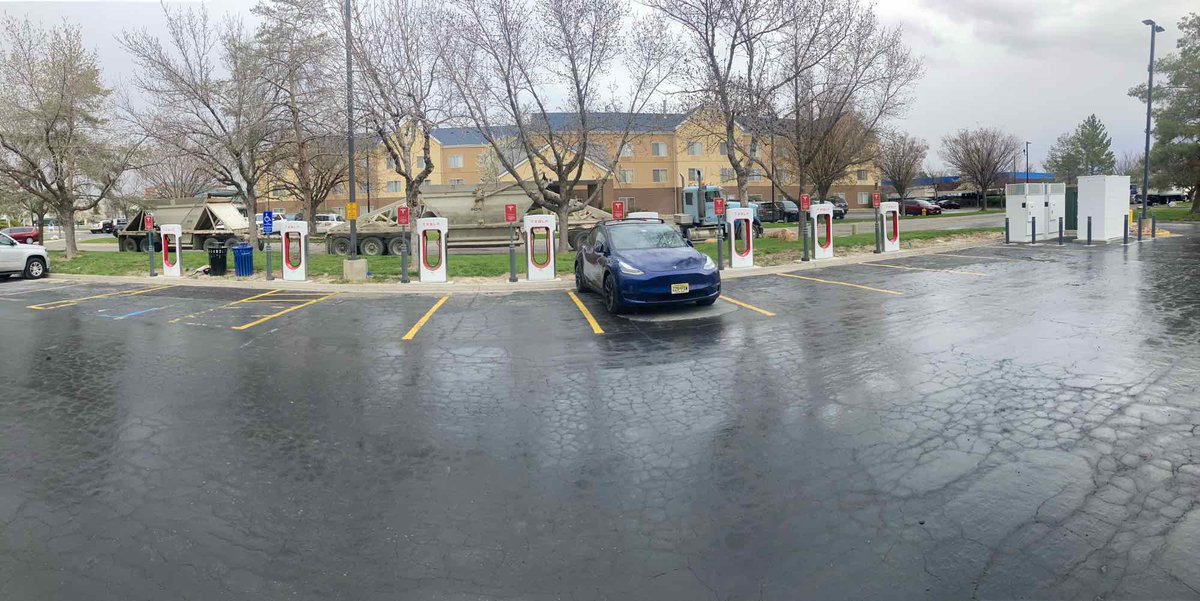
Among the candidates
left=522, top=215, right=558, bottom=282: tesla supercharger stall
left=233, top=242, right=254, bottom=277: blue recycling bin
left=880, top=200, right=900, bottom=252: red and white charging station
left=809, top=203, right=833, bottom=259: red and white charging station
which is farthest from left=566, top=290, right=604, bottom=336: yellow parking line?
left=880, top=200, right=900, bottom=252: red and white charging station

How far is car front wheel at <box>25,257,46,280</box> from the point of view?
22.7 metres

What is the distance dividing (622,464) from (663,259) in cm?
724

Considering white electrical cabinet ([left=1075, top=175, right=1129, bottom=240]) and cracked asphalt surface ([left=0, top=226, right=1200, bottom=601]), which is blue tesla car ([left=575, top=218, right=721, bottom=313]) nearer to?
cracked asphalt surface ([left=0, top=226, right=1200, bottom=601])

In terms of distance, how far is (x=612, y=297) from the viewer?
40.0ft

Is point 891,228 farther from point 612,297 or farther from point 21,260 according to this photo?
point 21,260

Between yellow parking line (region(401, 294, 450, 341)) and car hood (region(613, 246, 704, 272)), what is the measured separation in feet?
10.7

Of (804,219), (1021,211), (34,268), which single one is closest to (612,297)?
(804,219)

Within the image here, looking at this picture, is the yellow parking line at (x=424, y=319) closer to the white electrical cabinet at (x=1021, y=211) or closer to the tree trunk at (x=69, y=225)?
the white electrical cabinet at (x=1021, y=211)

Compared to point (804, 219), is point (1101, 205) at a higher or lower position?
higher

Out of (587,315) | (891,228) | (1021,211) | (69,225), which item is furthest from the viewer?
(69,225)

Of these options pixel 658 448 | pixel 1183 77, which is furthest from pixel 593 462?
pixel 1183 77

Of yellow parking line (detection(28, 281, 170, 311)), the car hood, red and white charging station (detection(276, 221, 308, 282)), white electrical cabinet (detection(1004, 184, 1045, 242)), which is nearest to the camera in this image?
the car hood

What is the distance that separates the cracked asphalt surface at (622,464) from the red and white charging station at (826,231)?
1008 centimetres

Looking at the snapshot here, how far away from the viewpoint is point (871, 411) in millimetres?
6145
